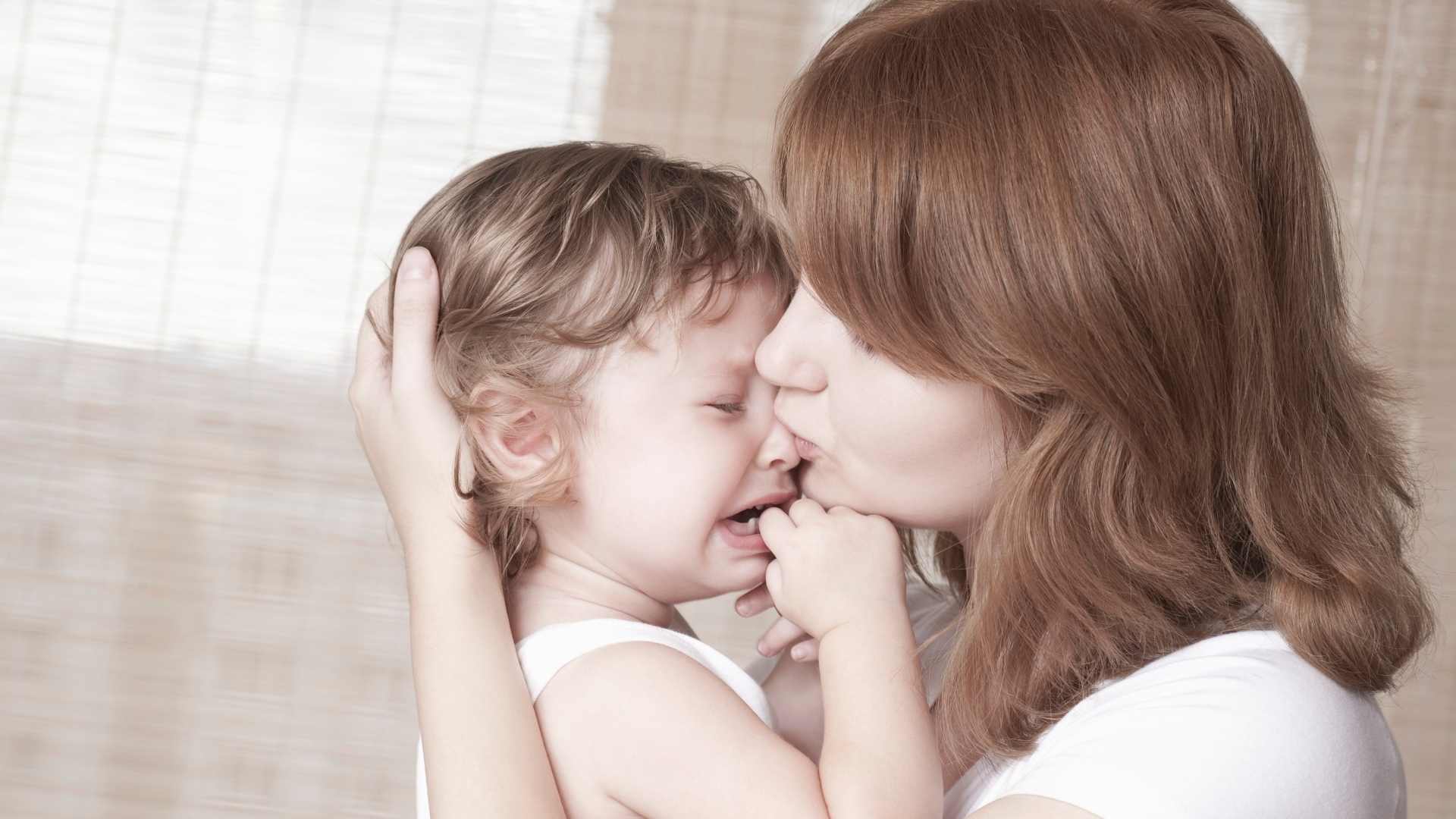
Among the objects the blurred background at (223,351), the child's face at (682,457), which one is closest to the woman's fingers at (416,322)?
the child's face at (682,457)

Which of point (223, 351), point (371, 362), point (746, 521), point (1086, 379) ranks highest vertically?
point (1086, 379)

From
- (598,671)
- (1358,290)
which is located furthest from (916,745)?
(1358,290)

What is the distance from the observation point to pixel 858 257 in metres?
0.87

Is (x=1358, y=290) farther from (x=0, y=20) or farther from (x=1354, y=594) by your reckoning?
(x=0, y=20)

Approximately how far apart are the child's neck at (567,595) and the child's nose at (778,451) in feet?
0.52

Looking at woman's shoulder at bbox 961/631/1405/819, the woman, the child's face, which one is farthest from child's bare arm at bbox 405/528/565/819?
woman's shoulder at bbox 961/631/1405/819

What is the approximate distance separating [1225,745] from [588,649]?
463 millimetres

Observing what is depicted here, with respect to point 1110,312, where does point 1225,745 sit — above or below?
below

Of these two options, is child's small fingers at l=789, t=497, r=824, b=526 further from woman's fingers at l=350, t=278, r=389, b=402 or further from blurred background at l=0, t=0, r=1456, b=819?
blurred background at l=0, t=0, r=1456, b=819

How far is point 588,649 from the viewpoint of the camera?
3.19ft

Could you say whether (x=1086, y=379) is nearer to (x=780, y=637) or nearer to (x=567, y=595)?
(x=780, y=637)

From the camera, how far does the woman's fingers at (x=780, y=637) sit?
1.02m

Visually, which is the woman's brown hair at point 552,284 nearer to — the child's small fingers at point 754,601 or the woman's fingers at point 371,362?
the woman's fingers at point 371,362

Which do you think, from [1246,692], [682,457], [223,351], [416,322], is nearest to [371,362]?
[416,322]
